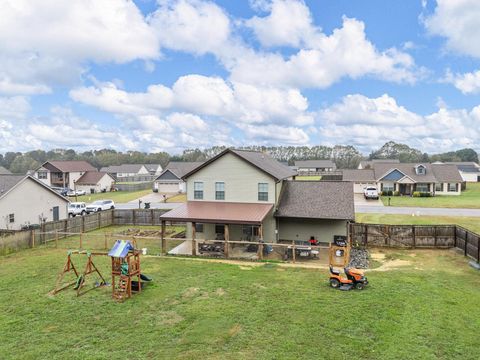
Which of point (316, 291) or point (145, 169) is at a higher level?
point (145, 169)

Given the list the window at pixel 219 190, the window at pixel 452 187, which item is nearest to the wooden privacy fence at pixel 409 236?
the window at pixel 219 190

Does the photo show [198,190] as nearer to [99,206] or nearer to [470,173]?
[99,206]

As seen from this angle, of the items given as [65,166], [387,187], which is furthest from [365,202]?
[65,166]

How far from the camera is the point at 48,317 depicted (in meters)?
12.4

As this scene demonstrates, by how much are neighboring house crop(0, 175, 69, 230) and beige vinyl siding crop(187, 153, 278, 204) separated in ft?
51.5

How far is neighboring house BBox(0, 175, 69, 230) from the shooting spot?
2880 centimetres

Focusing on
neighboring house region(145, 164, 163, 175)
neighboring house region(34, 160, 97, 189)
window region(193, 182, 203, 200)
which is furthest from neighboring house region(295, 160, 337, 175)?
window region(193, 182, 203, 200)

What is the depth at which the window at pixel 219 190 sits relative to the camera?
990 inches

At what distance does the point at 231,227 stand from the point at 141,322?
1328 centimetres

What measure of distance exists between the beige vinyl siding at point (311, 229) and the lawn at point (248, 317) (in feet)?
21.3

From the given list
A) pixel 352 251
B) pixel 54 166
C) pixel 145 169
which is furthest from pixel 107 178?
pixel 352 251

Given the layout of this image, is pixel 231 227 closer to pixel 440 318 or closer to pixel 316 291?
pixel 316 291

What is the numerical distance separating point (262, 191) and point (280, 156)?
6044 inches

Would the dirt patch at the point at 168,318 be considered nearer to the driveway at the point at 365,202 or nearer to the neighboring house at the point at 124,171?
the driveway at the point at 365,202
